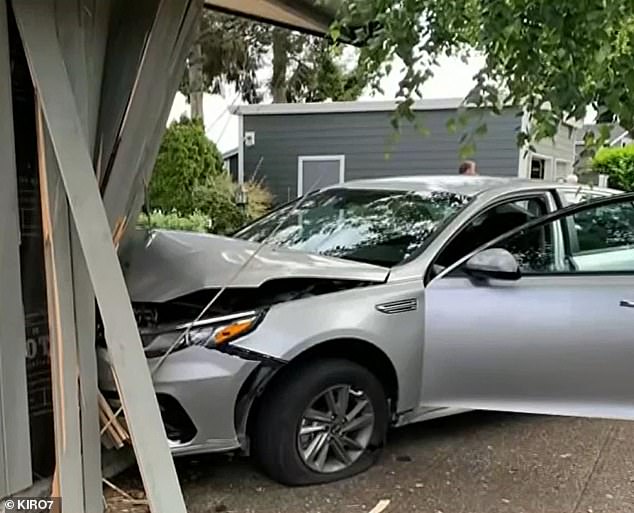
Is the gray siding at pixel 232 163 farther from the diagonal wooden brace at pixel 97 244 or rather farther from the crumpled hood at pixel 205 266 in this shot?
the diagonal wooden brace at pixel 97 244

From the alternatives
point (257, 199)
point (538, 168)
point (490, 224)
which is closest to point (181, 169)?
point (257, 199)

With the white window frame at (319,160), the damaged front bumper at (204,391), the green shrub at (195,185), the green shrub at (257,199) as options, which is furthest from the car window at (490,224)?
the white window frame at (319,160)

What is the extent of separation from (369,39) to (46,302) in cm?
206

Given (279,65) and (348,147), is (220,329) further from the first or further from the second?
(279,65)

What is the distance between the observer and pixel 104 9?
3.23 m

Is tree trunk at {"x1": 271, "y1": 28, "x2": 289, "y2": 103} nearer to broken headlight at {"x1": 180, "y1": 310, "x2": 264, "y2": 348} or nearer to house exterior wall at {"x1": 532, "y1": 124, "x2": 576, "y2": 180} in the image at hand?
house exterior wall at {"x1": 532, "y1": 124, "x2": 576, "y2": 180}

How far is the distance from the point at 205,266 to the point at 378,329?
96 centimetres

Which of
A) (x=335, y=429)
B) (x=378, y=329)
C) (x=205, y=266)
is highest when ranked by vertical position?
(x=205, y=266)

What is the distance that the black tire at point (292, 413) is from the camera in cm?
364

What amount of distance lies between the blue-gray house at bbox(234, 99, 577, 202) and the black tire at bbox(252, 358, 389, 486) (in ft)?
33.0

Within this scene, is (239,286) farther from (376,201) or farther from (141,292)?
(376,201)

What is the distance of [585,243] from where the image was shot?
4.55 metres

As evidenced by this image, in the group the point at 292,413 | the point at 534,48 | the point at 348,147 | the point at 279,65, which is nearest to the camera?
the point at 534,48

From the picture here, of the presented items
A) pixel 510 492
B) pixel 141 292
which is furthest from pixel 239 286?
pixel 510 492
